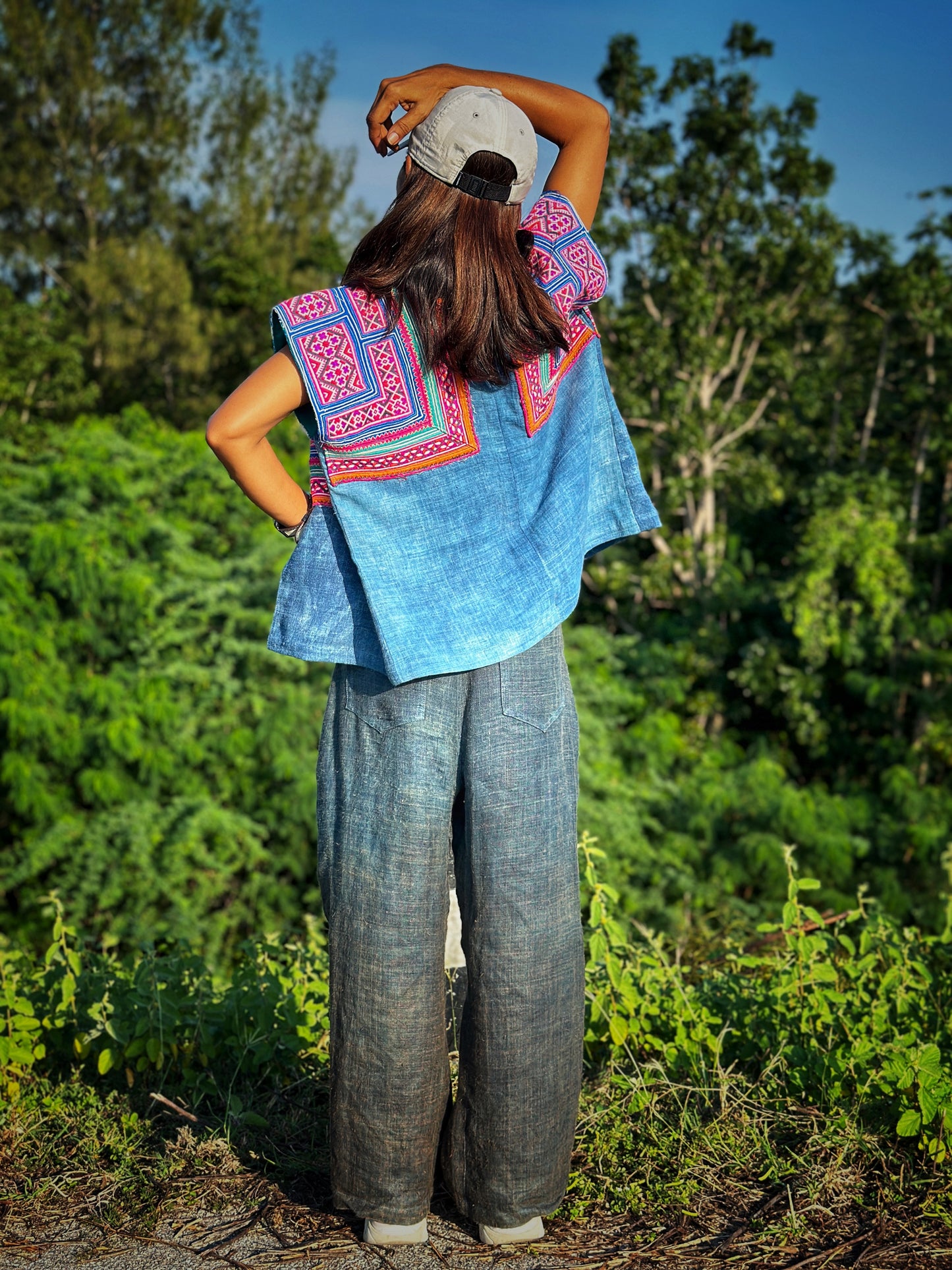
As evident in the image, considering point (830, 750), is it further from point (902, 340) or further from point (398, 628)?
point (398, 628)

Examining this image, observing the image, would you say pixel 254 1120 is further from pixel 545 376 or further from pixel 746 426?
pixel 746 426

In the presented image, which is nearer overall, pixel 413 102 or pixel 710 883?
pixel 413 102

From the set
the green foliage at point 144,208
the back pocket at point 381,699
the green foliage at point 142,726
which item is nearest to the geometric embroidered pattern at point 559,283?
the back pocket at point 381,699

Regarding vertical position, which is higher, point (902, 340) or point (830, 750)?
point (902, 340)

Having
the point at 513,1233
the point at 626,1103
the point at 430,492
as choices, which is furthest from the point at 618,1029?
the point at 430,492

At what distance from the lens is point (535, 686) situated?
67.5 inches

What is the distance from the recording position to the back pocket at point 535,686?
5.55ft

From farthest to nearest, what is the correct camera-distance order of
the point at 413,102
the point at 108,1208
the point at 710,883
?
the point at 710,883 < the point at 108,1208 < the point at 413,102

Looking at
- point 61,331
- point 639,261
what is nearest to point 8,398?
point 61,331

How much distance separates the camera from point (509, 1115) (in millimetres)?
1689

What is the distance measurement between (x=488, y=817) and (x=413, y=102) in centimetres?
116

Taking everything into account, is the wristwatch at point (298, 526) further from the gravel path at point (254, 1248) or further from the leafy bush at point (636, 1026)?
the gravel path at point (254, 1248)

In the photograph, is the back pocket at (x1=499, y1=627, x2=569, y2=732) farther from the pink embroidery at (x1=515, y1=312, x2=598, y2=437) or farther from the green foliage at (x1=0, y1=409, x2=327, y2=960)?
the green foliage at (x1=0, y1=409, x2=327, y2=960)

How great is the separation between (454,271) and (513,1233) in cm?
152
